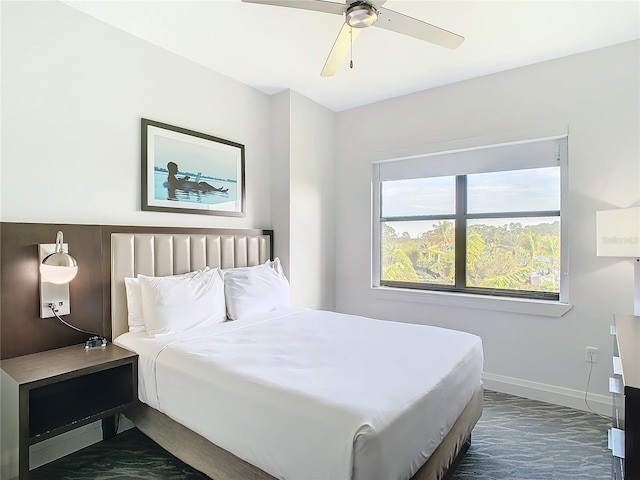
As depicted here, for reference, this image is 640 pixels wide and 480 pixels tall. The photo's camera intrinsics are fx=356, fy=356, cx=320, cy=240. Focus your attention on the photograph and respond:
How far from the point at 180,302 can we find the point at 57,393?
82 centimetres

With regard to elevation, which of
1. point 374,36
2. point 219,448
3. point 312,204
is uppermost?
point 374,36

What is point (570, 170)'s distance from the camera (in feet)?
9.53

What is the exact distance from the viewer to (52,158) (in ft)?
7.43

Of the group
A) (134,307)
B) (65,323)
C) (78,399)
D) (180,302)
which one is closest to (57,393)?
(78,399)

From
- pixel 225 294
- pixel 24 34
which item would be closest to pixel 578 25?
pixel 225 294

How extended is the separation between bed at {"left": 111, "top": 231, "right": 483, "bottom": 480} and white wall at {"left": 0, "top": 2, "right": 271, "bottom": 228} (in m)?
0.37

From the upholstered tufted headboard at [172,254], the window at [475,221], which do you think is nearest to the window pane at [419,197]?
the window at [475,221]

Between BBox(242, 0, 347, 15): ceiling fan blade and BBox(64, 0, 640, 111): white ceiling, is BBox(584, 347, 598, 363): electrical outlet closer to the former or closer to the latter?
BBox(64, 0, 640, 111): white ceiling

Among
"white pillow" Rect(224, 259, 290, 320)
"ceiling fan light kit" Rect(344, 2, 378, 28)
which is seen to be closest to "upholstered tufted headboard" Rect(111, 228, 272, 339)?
"white pillow" Rect(224, 259, 290, 320)

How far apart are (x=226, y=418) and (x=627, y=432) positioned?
149cm

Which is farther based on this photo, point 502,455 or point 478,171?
point 478,171

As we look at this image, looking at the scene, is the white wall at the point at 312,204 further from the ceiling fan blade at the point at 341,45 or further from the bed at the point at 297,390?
the ceiling fan blade at the point at 341,45

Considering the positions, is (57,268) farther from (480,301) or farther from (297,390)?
(480,301)

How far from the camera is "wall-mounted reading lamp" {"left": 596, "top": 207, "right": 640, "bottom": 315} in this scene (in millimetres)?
2213
